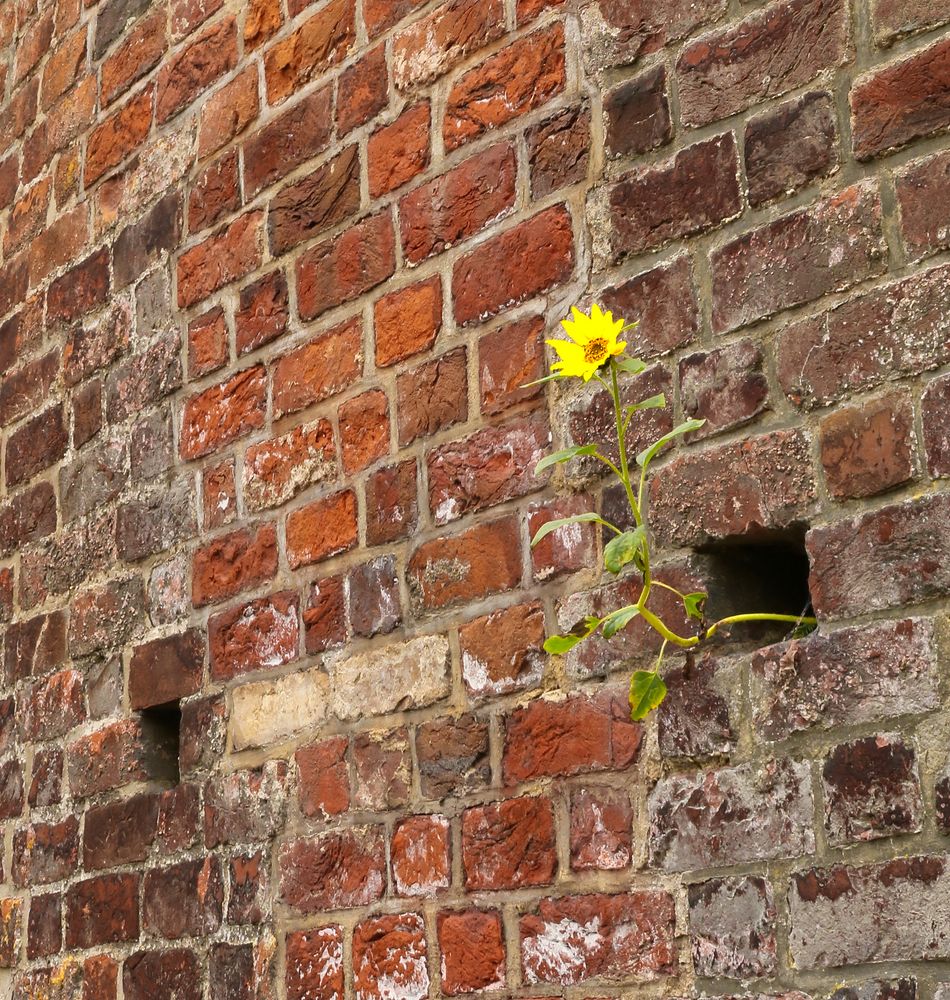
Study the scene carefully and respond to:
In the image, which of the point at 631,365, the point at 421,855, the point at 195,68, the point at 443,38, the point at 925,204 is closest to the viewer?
the point at 925,204

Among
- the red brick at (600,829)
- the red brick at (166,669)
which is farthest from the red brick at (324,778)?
the red brick at (600,829)

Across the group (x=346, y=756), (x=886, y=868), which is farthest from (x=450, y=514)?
(x=886, y=868)

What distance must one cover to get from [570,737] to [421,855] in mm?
345

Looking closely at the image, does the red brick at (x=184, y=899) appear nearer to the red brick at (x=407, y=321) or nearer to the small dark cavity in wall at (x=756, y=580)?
the red brick at (x=407, y=321)

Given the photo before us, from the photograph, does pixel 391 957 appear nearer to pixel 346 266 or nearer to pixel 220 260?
pixel 346 266

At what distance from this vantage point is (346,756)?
97.6 inches

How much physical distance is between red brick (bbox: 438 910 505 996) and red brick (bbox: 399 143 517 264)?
105 centimetres

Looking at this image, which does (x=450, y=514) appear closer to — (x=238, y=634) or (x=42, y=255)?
(x=238, y=634)

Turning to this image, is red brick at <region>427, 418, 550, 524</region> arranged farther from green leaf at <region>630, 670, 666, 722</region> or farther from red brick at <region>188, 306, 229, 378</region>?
red brick at <region>188, 306, 229, 378</region>

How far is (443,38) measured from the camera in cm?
257

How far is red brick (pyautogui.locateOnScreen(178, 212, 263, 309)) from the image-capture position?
2.90 metres

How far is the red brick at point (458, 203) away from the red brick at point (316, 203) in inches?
6.2

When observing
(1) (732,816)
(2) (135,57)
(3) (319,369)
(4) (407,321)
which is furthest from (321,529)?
(2) (135,57)

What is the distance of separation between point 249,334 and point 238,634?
0.56 m
